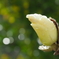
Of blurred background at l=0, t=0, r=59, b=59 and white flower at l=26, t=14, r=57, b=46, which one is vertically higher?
white flower at l=26, t=14, r=57, b=46

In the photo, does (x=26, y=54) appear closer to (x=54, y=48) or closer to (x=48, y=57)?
(x=48, y=57)

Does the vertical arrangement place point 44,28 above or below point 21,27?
above

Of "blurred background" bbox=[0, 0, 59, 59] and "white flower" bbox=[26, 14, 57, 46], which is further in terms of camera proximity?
"blurred background" bbox=[0, 0, 59, 59]

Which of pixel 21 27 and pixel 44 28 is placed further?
pixel 21 27
